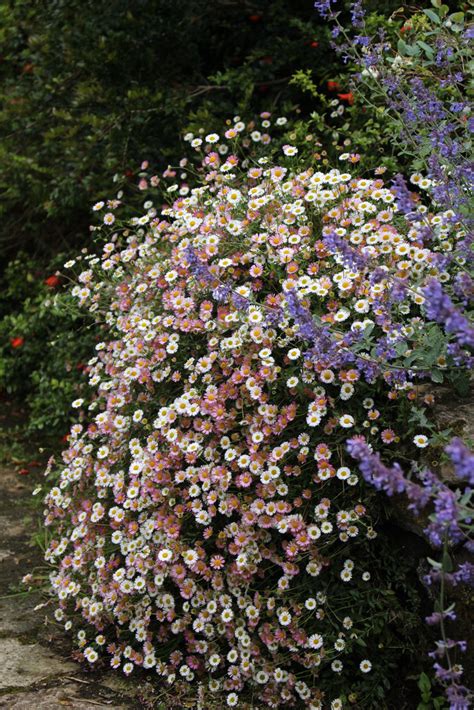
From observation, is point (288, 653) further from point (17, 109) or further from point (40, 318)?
point (17, 109)

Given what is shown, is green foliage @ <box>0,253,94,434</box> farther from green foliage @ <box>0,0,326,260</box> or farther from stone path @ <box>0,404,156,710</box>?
stone path @ <box>0,404,156,710</box>

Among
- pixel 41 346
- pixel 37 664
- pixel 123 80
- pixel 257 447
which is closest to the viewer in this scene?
pixel 257 447

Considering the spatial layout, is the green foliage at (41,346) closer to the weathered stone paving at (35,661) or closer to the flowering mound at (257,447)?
Answer: the weathered stone paving at (35,661)

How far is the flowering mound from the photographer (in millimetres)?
2398

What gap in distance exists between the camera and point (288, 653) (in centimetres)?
251

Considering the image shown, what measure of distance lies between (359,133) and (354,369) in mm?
1665

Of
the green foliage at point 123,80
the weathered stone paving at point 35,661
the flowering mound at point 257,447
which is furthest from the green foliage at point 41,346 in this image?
the flowering mound at point 257,447

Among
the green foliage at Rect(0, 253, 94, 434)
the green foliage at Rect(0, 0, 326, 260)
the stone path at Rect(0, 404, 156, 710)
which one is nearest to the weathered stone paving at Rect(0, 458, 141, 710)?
the stone path at Rect(0, 404, 156, 710)

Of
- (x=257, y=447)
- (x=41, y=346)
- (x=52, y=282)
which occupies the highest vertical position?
(x=257, y=447)

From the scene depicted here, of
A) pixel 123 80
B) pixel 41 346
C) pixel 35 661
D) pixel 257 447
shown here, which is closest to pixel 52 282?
pixel 41 346

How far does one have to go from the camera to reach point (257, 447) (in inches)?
98.3

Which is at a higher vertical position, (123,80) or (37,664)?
(123,80)

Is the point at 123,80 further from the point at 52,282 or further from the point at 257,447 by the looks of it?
the point at 257,447

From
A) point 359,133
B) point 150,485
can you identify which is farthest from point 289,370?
point 359,133
